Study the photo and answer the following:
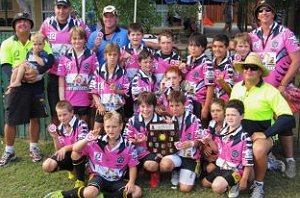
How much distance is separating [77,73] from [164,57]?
3.45 feet

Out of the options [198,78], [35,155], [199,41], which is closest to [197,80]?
[198,78]

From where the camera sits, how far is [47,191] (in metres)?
4.69

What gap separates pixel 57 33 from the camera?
5461 mm

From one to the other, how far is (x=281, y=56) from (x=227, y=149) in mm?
1391

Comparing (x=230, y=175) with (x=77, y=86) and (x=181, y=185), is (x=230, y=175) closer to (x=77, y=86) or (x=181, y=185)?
(x=181, y=185)

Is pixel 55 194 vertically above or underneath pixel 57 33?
underneath

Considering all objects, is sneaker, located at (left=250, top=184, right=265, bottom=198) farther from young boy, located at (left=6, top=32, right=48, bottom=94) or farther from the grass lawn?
young boy, located at (left=6, top=32, right=48, bottom=94)

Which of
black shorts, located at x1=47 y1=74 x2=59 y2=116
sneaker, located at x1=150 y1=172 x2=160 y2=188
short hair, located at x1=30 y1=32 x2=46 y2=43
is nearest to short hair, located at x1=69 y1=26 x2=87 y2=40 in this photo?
short hair, located at x1=30 y1=32 x2=46 y2=43

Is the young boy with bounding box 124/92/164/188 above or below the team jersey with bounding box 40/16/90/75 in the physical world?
below

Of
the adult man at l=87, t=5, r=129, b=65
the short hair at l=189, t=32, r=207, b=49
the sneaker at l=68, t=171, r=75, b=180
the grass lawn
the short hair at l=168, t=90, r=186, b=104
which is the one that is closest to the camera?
the grass lawn

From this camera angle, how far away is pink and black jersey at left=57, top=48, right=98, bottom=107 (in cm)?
527

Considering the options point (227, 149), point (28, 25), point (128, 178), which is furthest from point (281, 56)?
point (28, 25)

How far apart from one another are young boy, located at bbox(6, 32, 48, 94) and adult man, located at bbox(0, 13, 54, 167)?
6 cm

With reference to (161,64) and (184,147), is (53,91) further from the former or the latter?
(184,147)
